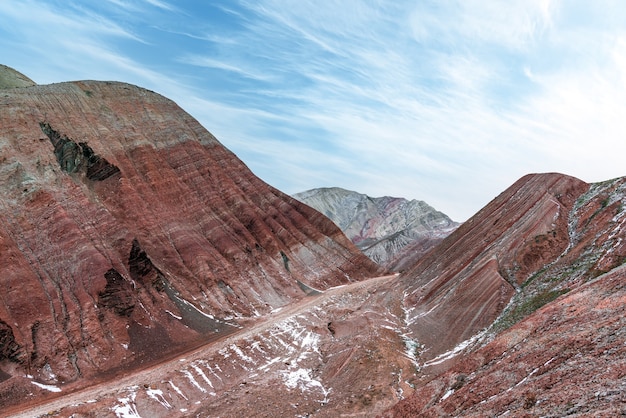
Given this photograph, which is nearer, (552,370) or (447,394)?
(552,370)

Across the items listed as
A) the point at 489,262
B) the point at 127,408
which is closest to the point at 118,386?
the point at 127,408

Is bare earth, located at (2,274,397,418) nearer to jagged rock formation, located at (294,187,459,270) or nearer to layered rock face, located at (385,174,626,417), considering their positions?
layered rock face, located at (385,174,626,417)

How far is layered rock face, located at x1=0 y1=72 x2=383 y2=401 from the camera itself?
115 ft

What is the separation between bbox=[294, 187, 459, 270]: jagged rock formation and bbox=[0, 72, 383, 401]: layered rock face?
57.5 metres

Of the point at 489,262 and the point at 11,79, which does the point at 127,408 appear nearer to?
the point at 489,262

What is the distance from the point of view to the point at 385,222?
570ft

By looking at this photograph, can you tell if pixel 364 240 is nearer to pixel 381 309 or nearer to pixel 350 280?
pixel 350 280

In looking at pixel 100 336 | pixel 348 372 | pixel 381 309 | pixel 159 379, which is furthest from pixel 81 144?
pixel 348 372

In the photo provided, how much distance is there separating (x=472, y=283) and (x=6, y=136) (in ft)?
162

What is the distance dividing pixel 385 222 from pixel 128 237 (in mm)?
135011

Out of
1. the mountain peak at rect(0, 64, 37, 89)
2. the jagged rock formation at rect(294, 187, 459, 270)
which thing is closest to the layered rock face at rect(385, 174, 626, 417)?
the mountain peak at rect(0, 64, 37, 89)

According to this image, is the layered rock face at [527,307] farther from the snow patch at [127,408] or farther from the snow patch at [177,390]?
the snow patch at [127,408]

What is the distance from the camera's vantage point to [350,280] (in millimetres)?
70438

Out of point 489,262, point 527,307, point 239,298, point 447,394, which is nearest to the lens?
point 447,394
